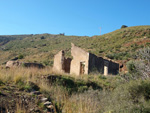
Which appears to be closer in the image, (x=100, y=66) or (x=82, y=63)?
(x=82, y=63)

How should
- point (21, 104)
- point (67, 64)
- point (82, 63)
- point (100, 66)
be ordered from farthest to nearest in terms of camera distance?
point (67, 64) → point (100, 66) → point (82, 63) → point (21, 104)

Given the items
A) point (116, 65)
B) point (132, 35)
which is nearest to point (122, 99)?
point (116, 65)

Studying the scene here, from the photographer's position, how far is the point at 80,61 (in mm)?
15320

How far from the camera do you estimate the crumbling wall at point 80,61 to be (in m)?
14.7

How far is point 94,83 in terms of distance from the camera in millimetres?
9961

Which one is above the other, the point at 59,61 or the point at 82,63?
the point at 59,61

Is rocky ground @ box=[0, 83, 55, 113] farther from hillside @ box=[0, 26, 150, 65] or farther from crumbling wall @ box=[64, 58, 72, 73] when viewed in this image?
hillside @ box=[0, 26, 150, 65]

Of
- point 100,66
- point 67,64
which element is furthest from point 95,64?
point 67,64

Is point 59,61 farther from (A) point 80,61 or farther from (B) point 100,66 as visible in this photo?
(B) point 100,66

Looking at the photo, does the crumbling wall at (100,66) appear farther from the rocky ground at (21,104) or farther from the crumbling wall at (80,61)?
the rocky ground at (21,104)

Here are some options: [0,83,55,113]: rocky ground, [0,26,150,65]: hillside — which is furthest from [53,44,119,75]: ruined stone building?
[0,26,150,65]: hillside

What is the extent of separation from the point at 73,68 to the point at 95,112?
38.7 feet

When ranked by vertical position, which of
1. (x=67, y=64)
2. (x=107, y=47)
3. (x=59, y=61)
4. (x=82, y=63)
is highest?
(x=107, y=47)

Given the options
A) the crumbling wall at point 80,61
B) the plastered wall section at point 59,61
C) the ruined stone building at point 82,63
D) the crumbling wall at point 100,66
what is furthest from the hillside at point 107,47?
the plastered wall section at point 59,61
